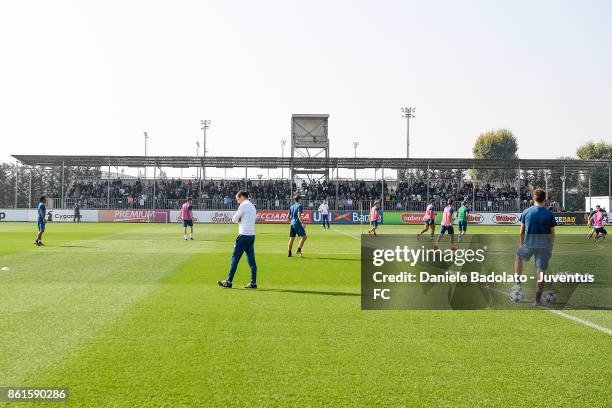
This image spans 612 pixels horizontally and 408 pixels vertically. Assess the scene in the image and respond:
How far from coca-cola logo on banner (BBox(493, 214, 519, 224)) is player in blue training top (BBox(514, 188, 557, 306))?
139 feet

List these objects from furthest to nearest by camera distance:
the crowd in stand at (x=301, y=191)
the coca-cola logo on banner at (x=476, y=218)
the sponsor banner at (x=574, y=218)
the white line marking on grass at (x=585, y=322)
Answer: the crowd in stand at (x=301, y=191), the coca-cola logo on banner at (x=476, y=218), the sponsor banner at (x=574, y=218), the white line marking on grass at (x=585, y=322)

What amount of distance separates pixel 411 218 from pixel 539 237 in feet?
132

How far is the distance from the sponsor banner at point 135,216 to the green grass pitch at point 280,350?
1498 inches

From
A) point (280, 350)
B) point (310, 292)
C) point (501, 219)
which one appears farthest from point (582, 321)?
point (501, 219)

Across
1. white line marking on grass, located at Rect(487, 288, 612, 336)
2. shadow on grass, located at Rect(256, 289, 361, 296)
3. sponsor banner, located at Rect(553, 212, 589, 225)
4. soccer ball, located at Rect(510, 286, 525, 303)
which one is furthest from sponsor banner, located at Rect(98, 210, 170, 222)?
white line marking on grass, located at Rect(487, 288, 612, 336)

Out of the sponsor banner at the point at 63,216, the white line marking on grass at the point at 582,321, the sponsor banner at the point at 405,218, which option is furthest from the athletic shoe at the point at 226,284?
the sponsor banner at the point at 63,216

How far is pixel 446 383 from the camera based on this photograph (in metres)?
5.50

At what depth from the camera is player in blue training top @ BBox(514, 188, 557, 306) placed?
31.6 feet

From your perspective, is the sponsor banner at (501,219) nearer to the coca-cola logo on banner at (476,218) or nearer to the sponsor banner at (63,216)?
the coca-cola logo on banner at (476,218)

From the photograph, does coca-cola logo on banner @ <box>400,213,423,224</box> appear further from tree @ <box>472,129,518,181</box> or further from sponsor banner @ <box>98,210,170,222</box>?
tree @ <box>472,129,518,181</box>

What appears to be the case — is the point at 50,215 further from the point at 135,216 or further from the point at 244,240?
the point at 244,240

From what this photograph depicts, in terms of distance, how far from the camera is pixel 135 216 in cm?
4953

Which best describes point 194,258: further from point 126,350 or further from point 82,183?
point 82,183

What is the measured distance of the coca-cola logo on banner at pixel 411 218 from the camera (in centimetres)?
4950
